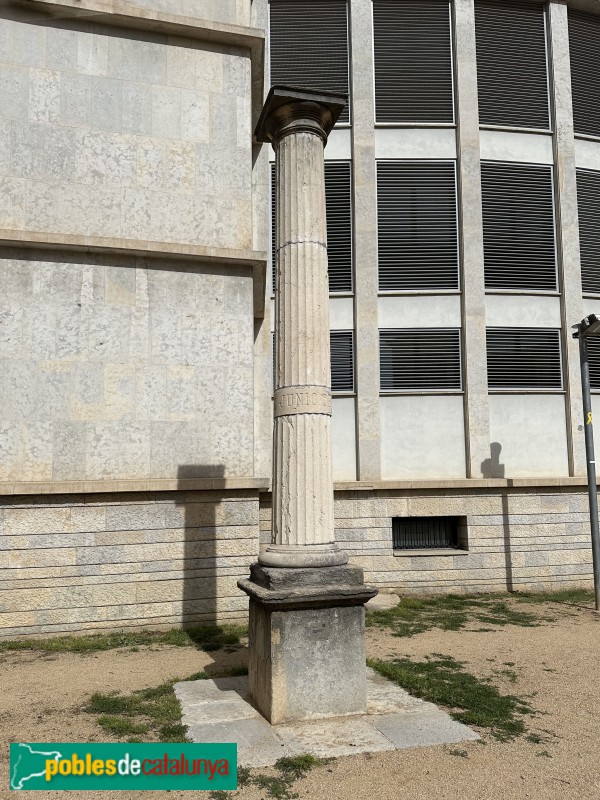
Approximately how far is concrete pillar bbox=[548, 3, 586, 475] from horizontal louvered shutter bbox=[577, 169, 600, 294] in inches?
14.2

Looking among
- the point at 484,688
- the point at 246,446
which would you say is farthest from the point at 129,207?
the point at 484,688

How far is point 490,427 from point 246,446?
669 cm

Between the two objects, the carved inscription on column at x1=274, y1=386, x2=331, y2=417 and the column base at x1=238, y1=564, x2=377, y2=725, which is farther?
the carved inscription on column at x1=274, y1=386, x2=331, y2=417

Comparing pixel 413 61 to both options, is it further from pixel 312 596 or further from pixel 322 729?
pixel 322 729

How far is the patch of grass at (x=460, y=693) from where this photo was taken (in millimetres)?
5727

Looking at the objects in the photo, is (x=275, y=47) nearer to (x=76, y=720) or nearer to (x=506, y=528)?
(x=506, y=528)

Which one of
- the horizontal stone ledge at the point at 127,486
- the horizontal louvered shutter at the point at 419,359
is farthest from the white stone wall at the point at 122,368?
the horizontal louvered shutter at the point at 419,359

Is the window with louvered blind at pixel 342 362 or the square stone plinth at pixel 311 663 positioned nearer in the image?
the square stone plinth at pixel 311 663

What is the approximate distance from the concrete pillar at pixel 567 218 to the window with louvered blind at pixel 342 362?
5.15m

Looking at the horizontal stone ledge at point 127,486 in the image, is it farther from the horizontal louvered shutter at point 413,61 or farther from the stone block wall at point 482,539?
the horizontal louvered shutter at point 413,61

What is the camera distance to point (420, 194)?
49.6 feet

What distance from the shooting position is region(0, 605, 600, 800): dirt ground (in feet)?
14.9

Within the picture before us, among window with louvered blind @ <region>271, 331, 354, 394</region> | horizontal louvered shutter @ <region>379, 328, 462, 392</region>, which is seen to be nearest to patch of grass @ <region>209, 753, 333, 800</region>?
window with louvered blind @ <region>271, 331, 354, 394</region>

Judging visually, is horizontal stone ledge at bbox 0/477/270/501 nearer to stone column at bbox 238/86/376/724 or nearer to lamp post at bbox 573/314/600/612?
stone column at bbox 238/86/376/724
